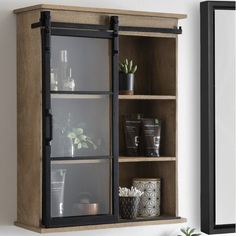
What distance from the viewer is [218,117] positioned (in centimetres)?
335

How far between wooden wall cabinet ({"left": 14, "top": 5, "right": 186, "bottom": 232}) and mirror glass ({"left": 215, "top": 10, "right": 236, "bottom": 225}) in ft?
1.12

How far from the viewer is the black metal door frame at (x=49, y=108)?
109 inches

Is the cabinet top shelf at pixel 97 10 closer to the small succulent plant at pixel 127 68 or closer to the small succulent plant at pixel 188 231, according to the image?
the small succulent plant at pixel 127 68

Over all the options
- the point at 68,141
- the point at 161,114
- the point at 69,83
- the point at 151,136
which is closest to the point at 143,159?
the point at 151,136

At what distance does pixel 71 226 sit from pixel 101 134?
37 cm

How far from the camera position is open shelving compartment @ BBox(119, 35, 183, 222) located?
10.1 feet

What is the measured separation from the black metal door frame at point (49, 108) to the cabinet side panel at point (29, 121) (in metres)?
0.02

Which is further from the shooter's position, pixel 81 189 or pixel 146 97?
pixel 146 97

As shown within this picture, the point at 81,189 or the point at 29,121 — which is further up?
the point at 29,121

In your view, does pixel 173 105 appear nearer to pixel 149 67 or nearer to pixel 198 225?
pixel 149 67

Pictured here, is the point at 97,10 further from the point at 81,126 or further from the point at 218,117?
the point at 218,117

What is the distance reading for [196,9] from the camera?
336cm

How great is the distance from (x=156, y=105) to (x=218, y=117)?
0.33 m

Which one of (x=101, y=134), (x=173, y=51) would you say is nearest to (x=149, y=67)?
(x=173, y=51)
